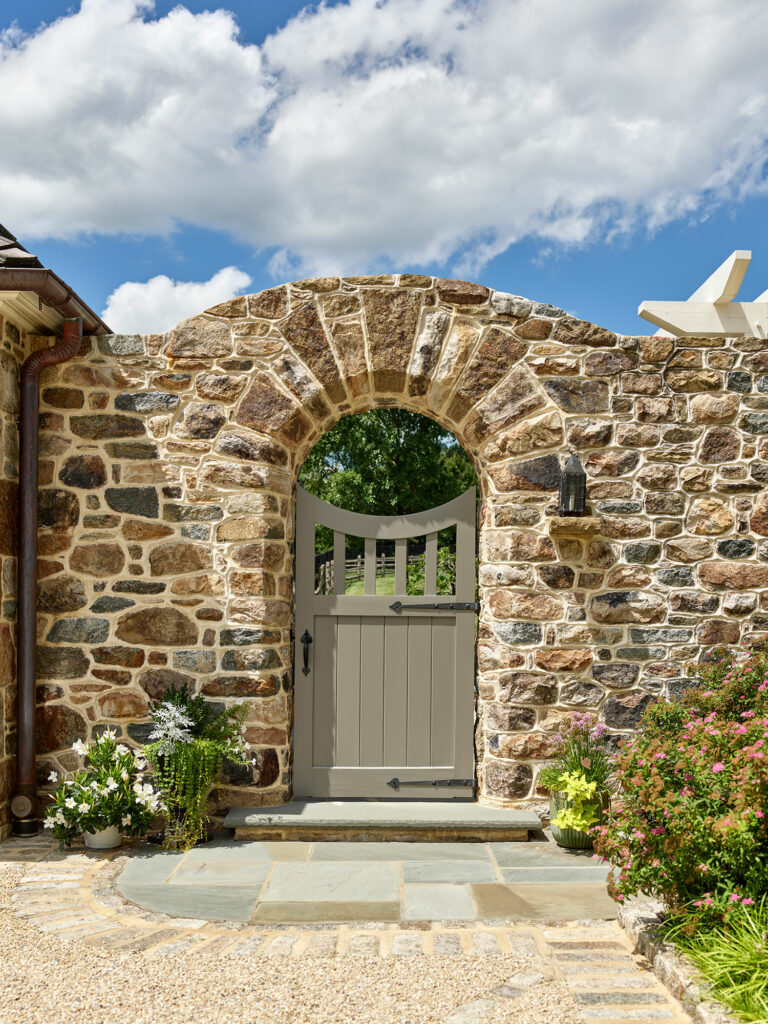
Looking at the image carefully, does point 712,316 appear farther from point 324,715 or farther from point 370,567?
point 324,715

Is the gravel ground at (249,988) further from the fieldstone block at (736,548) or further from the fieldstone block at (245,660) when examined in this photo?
the fieldstone block at (736,548)

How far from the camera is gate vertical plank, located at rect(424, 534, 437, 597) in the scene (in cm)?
553


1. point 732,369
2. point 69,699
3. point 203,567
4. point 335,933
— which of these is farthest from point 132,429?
point 732,369

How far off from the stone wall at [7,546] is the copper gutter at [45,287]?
0.32m

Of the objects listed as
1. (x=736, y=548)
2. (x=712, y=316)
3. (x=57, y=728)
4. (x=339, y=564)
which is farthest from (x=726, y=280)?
(x=57, y=728)

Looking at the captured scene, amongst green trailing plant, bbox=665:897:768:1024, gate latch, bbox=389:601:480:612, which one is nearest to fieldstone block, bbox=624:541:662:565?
gate latch, bbox=389:601:480:612

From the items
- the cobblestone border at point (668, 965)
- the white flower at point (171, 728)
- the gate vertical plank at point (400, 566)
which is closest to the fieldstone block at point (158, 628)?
the white flower at point (171, 728)

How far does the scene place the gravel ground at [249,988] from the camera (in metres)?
2.96

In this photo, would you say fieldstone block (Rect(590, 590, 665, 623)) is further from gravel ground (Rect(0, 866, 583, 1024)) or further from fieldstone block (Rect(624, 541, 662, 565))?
gravel ground (Rect(0, 866, 583, 1024))

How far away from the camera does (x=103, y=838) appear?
473cm

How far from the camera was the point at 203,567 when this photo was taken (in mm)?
5230

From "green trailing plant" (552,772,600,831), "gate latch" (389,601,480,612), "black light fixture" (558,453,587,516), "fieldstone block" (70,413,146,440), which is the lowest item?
"green trailing plant" (552,772,600,831)

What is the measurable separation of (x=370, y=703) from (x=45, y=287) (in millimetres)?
3193

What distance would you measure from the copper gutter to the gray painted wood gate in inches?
75.6
